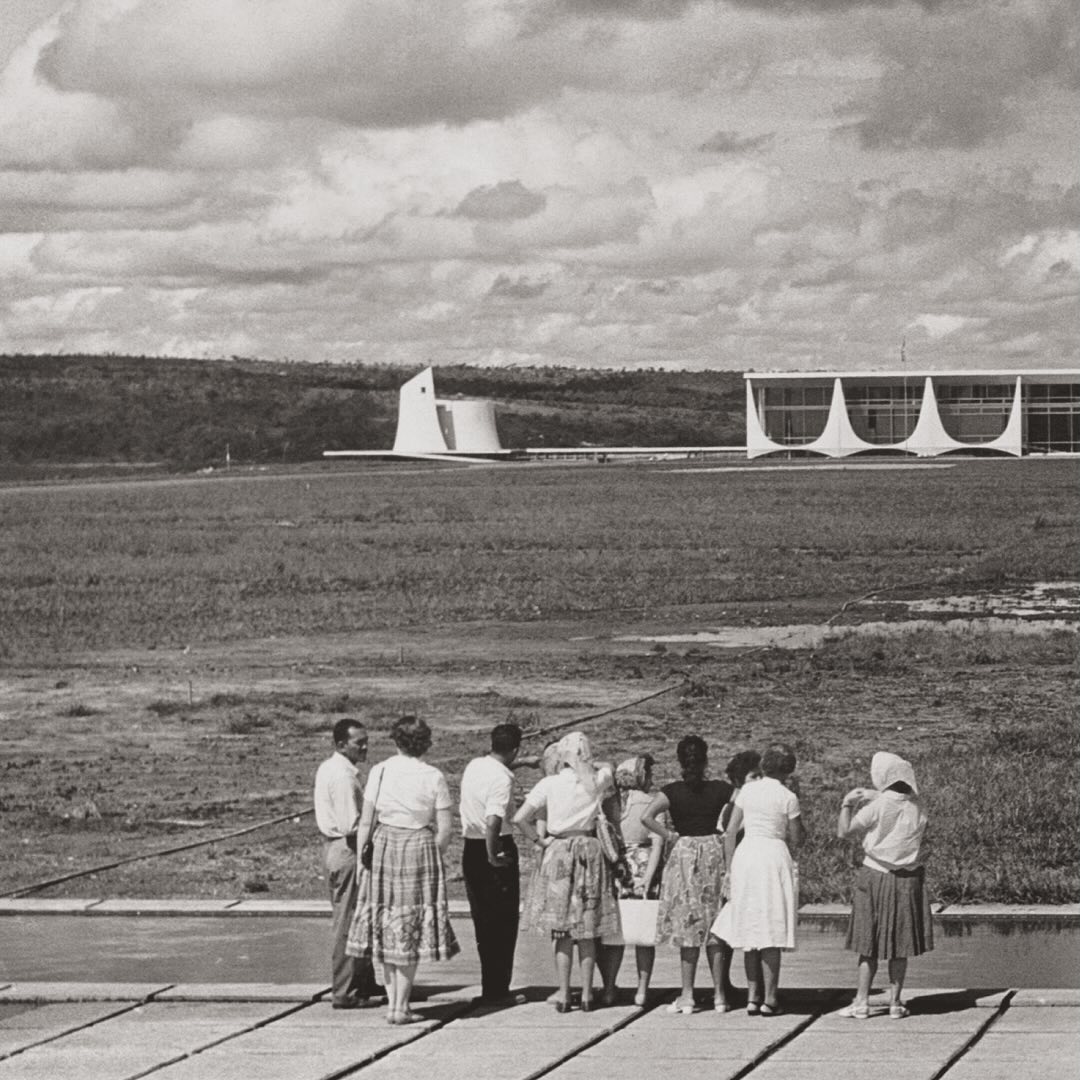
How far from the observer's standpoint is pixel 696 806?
1120cm

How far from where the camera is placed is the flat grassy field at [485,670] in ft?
56.9

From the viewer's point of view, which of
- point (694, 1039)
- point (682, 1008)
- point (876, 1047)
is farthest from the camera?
point (682, 1008)

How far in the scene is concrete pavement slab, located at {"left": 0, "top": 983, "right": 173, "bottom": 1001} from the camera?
1176 cm

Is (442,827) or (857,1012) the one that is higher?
(442,827)

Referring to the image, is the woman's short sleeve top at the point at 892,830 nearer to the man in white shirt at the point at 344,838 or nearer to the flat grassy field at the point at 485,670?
the man in white shirt at the point at 344,838

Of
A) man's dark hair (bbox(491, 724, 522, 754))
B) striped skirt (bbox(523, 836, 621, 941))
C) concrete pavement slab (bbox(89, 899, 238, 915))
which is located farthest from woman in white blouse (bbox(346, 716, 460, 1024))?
concrete pavement slab (bbox(89, 899, 238, 915))

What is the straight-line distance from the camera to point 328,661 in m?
30.4

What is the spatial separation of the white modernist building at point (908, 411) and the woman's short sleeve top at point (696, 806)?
132 metres

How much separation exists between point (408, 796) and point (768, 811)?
185cm

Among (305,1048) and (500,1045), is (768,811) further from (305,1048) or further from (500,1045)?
(305,1048)

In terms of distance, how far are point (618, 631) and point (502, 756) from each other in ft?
76.0

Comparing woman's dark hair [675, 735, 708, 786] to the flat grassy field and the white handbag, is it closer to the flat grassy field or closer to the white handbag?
the white handbag

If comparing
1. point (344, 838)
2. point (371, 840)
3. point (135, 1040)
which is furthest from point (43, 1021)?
point (371, 840)

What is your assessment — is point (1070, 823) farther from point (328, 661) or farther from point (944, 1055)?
point (328, 661)
